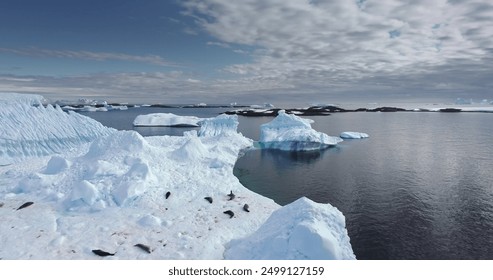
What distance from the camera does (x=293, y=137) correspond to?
165ft

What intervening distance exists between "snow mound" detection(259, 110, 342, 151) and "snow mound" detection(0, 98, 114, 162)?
29.0 m

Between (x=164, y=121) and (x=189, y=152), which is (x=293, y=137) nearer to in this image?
(x=189, y=152)

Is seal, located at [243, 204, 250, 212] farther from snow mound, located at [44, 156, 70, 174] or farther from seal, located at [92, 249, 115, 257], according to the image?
snow mound, located at [44, 156, 70, 174]

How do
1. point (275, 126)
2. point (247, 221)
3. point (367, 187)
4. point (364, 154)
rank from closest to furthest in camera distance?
point (247, 221)
point (367, 187)
point (364, 154)
point (275, 126)

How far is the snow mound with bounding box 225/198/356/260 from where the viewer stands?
1198cm

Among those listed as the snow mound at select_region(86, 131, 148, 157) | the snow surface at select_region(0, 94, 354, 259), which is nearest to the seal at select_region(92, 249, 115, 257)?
the snow surface at select_region(0, 94, 354, 259)

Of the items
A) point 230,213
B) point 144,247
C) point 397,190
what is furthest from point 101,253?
point 397,190

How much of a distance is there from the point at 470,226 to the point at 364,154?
2544 cm

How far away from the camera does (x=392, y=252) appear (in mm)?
16266

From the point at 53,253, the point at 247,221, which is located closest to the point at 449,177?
the point at 247,221

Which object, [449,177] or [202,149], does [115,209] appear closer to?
[202,149]

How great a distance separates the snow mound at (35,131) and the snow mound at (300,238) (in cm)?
2958

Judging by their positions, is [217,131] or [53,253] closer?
[53,253]

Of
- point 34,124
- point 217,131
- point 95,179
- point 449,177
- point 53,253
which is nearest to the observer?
point 53,253
